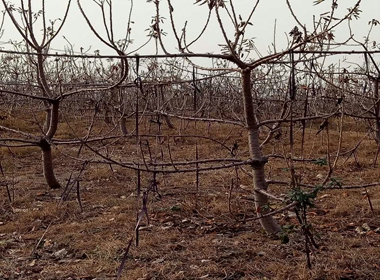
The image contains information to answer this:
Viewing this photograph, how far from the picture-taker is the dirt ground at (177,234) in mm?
2490

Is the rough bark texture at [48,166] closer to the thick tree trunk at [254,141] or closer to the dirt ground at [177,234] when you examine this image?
Result: the dirt ground at [177,234]

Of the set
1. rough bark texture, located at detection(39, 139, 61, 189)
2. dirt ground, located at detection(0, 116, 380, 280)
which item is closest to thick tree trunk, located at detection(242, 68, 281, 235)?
dirt ground, located at detection(0, 116, 380, 280)

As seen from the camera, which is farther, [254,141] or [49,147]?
[49,147]

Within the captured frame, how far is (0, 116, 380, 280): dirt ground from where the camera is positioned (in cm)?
249

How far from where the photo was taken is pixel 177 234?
123 inches

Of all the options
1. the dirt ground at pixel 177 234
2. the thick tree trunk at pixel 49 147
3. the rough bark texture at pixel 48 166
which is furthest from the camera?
the rough bark texture at pixel 48 166

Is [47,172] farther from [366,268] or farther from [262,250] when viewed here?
[366,268]

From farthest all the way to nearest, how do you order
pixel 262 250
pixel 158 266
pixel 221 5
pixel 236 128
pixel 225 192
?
pixel 236 128, pixel 225 192, pixel 262 250, pixel 158 266, pixel 221 5

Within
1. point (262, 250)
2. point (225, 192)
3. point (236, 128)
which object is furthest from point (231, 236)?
point (236, 128)

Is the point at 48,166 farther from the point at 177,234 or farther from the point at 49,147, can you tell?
the point at 177,234

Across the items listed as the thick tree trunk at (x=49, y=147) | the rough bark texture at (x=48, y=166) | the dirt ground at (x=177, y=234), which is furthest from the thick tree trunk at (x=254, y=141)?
the rough bark texture at (x=48, y=166)

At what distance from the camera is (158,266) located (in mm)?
2545

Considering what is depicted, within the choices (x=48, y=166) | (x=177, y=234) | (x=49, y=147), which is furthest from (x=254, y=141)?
(x=48, y=166)

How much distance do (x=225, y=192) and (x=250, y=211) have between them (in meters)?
0.69
